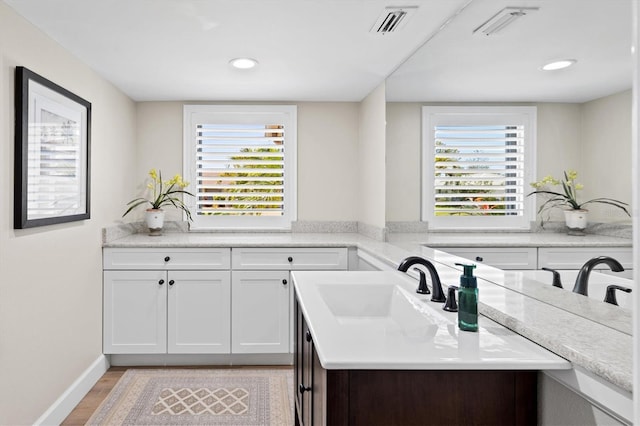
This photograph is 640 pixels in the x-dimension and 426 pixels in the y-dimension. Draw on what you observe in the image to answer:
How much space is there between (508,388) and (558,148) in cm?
75

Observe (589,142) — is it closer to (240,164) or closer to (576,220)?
(576,220)

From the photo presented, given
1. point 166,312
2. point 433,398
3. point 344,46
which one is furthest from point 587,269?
point 166,312

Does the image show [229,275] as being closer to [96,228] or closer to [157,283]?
[157,283]

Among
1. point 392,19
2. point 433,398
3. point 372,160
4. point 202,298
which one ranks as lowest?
point 202,298

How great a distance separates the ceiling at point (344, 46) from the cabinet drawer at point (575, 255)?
414 millimetres

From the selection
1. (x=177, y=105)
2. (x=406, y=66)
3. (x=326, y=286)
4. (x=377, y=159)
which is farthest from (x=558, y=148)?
(x=177, y=105)

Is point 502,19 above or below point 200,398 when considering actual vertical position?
above

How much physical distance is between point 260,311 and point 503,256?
2048 mm

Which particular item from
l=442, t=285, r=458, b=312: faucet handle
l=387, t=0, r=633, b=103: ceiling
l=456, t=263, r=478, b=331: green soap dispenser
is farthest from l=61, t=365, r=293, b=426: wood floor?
l=387, t=0, r=633, b=103: ceiling

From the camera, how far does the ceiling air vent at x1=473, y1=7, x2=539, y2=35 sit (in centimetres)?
147

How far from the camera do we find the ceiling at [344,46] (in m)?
1.25

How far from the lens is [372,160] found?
347cm

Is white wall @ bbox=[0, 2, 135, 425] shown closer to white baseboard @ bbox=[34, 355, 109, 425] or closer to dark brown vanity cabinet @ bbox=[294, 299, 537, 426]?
white baseboard @ bbox=[34, 355, 109, 425]

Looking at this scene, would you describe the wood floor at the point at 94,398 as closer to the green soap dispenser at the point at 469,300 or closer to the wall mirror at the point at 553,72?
the green soap dispenser at the point at 469,300
